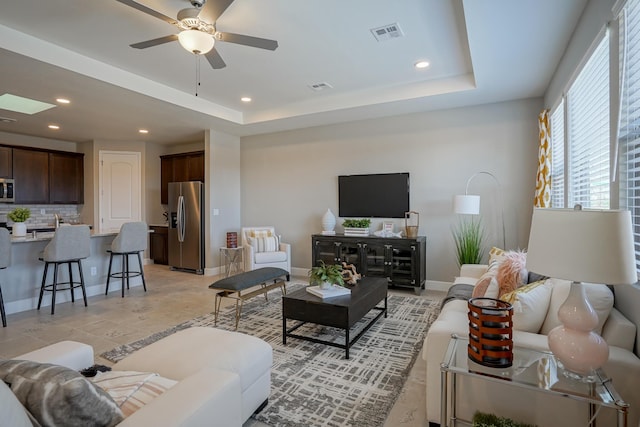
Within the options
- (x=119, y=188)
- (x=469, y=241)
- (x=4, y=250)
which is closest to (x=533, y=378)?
(x=469, y=241)

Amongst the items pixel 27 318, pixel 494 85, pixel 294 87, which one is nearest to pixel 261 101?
pixel 294 87

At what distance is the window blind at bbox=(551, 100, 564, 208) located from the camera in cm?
331

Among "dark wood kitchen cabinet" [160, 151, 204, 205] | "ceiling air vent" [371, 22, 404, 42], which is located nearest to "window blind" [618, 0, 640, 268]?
"ceiling air vent" [371, 22, 404, 42]

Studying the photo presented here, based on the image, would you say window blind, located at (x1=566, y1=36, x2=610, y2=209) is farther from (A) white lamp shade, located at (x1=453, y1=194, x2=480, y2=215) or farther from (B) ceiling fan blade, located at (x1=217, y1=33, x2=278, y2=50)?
(B) ceiling fan blade, located at (x1=217, y1=33, x2=278, y2=50)

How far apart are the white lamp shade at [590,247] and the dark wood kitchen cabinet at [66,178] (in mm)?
8362

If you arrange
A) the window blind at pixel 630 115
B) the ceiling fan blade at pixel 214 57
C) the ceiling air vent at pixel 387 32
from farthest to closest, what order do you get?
the ceiling air vent at pixel 387 32 < the ceiling fan blade at pixel 214 57 < the window blind at pixel 630 115

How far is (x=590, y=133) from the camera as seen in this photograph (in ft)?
7.81

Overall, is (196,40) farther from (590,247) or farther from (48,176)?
(48,176)

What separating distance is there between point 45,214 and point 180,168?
2.94 meters

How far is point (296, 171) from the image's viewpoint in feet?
19.7

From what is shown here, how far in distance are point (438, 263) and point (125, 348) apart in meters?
4.07

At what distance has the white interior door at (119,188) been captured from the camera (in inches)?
272

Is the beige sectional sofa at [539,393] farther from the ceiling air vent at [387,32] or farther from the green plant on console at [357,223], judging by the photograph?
the green plant on console at [357,223]

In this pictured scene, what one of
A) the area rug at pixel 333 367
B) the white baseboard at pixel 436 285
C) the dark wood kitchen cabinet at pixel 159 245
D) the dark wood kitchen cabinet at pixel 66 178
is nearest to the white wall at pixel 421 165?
the white baseboard at pixel 436 285
